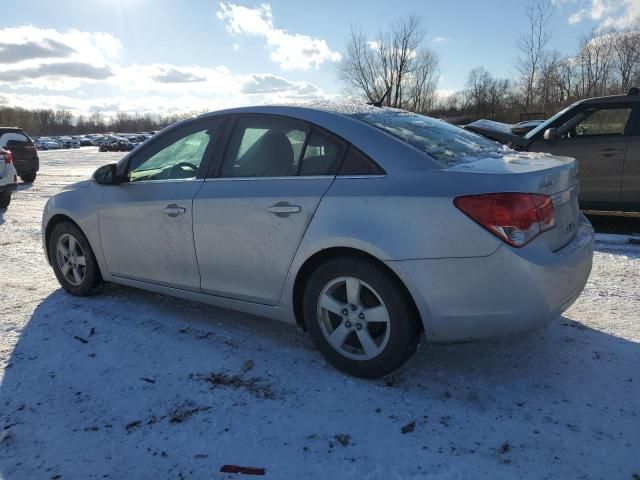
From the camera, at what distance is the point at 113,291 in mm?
4535

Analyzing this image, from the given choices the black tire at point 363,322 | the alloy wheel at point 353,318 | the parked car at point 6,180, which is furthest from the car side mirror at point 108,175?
the parked car at point 6,180

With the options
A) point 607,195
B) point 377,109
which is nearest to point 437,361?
point 377,109

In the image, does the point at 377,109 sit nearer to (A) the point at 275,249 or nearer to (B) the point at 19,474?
(A) the point at 275,249

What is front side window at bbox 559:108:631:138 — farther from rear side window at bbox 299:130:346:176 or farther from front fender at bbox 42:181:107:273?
front fender at bbox 42:181:107:273

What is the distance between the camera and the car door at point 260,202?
3012mm

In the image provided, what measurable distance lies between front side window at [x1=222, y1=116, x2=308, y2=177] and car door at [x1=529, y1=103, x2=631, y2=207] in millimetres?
4989

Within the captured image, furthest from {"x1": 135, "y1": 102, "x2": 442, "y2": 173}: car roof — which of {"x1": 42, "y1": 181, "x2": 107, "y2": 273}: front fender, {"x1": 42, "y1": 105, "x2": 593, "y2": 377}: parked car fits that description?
{"x1": 42, "y1": 181, "x2": 107, "y2": 273}: front fender

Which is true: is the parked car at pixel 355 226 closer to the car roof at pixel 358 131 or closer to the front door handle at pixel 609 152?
the car roof at pixel 358 131

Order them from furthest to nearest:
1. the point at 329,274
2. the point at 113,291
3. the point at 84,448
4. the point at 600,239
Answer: the point at 600,239, the point at 113,291, the point at 329,274, the point at 84,448

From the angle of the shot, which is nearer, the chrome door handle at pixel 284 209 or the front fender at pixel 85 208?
the chrome door handle at pixel 284 209

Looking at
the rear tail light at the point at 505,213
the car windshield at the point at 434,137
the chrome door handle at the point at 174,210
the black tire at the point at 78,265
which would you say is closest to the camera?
the rear tail light at the point at 505,213

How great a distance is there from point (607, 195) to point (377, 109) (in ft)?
14.8

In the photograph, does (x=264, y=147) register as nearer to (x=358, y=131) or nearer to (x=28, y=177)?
(x=358, y=131)

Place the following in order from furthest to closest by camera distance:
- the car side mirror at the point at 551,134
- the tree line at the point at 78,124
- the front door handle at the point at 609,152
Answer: the tree line at the point at 78,124, the car side mirror at the point at 551,134, the front door handle at the point at 609,152
